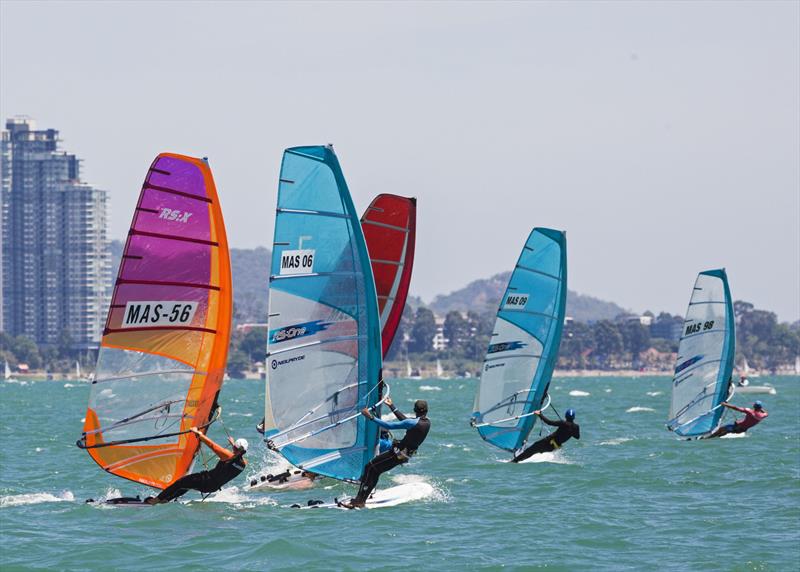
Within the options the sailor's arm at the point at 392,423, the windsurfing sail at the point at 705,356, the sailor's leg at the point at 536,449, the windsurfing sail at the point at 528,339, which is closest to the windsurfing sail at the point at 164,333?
the sailor's arm at the point at 392,423

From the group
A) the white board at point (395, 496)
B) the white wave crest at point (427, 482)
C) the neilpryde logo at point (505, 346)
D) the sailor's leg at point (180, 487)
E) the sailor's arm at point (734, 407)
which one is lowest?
the white wave crest at point (427, 482)

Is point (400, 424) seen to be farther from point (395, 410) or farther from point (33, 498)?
point (33, 498)

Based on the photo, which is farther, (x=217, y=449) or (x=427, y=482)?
(x=427, y=482)

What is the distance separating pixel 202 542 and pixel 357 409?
10.4 ft

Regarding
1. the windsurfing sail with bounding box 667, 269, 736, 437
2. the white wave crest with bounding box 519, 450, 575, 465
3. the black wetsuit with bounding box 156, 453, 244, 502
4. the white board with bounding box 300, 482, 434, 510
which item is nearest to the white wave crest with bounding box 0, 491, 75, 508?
the black wetsuit with bounding box 156, 453, 244, 502

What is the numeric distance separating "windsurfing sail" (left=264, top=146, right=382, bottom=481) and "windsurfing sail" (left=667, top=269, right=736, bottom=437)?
17023 millimetres

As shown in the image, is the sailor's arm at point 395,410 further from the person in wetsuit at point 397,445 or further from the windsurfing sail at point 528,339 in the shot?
the windsurfing sail at point 528,339

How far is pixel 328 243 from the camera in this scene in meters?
19.7

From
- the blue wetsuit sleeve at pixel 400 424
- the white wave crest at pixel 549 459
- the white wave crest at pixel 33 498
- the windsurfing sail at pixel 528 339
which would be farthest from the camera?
the white wave crest at pixel 549 459

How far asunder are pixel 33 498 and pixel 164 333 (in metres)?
4.54

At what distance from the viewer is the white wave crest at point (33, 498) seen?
22297 mm

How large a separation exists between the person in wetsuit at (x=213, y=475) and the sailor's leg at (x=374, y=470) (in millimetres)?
1746

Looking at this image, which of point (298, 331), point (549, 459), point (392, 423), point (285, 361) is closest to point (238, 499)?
point (285, 361)

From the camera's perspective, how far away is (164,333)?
20.3m
